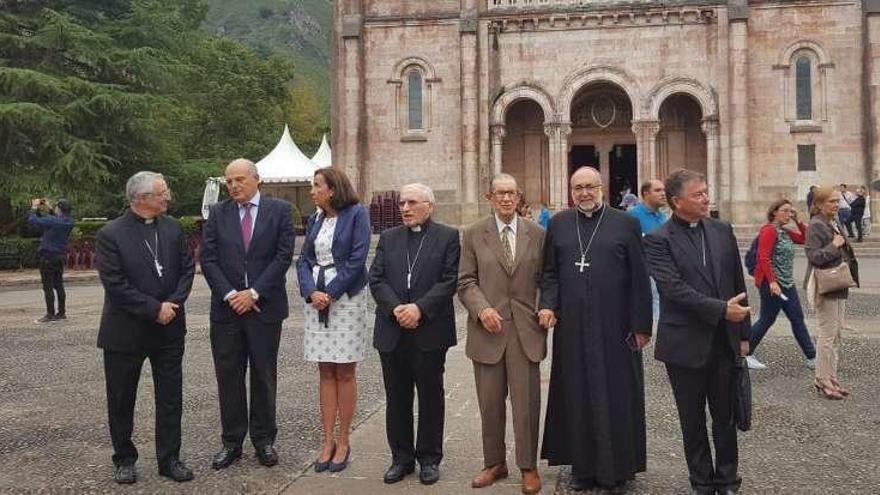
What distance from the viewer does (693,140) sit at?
2995 centimetres

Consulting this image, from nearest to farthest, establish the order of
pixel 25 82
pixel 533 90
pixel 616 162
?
pixel 25 82 → pixel 533 90 → pixel 616 162

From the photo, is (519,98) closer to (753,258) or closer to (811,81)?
(811,81)

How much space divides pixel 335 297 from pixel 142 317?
4.26ft

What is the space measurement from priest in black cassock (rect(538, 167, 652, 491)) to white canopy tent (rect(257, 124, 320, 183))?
29.5 m

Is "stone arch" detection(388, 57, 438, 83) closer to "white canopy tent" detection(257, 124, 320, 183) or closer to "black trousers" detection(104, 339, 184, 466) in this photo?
"white canopy tent" detection(257, 124, 320, 183)

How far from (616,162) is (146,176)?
27387 mm

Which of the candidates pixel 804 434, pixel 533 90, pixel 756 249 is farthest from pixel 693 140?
pixel 804 434

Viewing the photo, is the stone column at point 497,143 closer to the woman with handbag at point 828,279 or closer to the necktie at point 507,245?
the woman with handbag at point 828,279

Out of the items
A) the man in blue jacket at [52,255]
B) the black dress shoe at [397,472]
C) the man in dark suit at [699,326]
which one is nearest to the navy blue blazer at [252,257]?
the black dress shoe at [397,472]

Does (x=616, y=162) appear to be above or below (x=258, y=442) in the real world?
above

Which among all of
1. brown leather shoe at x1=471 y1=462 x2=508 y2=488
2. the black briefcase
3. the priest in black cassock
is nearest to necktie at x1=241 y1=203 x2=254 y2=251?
the priest in black cassock

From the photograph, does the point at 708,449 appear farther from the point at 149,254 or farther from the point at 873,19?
the point at 873,19

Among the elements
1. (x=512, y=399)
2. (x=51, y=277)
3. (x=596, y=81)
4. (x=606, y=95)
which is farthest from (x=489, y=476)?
(x=606, y=95)

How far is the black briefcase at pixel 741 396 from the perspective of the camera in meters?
4.76
